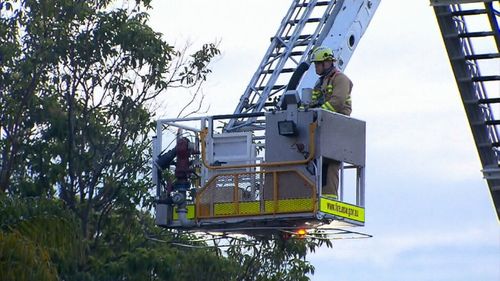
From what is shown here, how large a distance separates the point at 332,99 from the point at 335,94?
2.7 inches

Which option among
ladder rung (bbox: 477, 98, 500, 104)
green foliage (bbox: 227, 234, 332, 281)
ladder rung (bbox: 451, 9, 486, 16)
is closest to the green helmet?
ladder rung (bbox: 451, 9, 486, 16)

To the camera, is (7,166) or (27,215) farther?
(7,166)

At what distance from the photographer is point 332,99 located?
61.8 ft

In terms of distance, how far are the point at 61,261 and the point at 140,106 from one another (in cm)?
461

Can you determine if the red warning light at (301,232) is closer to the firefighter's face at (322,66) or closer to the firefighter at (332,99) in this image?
the firefighter at (332,99)

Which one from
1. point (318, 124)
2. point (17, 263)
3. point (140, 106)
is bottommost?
point (17, 263)

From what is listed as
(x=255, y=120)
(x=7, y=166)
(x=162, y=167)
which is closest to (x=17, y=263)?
(x=162, y=167)

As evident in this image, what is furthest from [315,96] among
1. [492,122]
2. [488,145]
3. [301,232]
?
[488,145]

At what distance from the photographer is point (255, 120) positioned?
21297mm

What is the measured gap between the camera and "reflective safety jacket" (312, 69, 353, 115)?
18828mm

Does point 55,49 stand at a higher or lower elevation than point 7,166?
higher

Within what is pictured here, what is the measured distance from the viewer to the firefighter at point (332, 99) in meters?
18.8

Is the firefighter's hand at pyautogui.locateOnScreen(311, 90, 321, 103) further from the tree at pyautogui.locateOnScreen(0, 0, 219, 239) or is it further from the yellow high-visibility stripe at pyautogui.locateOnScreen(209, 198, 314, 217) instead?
→ the tree at pyautogui.locateOnScreen(0, 0, 219, 239)

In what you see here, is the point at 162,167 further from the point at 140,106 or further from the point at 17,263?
the point at 140,106
